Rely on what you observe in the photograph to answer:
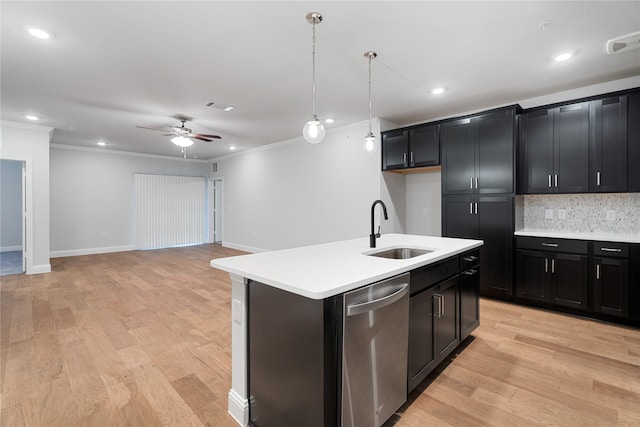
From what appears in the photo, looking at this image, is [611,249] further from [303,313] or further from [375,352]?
[303,313]

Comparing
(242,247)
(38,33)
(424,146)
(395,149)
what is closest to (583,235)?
(424,146)

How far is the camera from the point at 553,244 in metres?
3.41

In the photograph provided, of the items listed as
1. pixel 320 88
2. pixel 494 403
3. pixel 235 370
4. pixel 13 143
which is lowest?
pixel 494 403

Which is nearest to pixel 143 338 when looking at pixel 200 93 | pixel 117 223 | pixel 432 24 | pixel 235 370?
pixel 235 370

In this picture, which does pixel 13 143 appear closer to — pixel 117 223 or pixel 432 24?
pixel 117 223

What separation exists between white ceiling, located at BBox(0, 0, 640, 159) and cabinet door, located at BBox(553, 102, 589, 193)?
0.40 metres

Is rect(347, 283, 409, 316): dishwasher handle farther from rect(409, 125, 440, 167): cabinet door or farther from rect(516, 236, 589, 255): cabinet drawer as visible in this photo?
rect(409, 125, 440, 167): cabinet door

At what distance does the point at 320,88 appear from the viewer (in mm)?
3660

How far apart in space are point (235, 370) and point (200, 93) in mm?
3430

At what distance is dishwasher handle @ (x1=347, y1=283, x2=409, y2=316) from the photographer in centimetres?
137

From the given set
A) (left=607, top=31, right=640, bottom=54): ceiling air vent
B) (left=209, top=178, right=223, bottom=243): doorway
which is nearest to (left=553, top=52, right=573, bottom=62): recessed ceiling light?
(left=607, top=31, right=640, bottom=54): ceiling air vent

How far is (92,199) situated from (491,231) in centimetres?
892

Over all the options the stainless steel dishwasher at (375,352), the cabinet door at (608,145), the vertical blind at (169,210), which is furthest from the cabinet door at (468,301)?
the vertical blind at (169,210)

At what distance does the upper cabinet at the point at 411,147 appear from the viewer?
4367 millimetres
